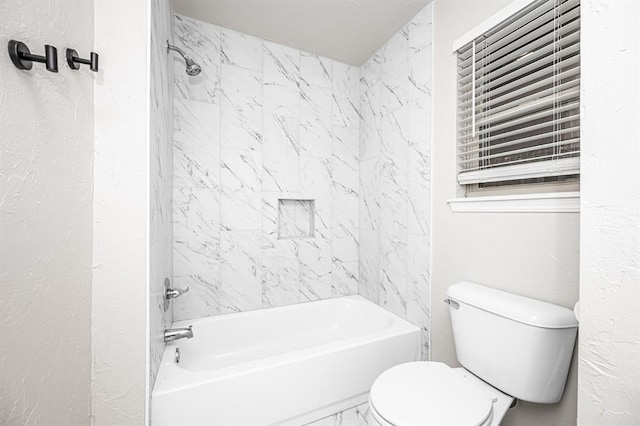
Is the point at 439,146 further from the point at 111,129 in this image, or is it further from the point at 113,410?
the point at 113,410

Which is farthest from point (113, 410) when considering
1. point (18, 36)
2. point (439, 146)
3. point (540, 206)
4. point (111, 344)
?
point (439, 146)

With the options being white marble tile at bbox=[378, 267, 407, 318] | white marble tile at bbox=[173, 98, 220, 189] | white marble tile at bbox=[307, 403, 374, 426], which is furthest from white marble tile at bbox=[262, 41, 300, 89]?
white marble tile at bbox=[307, 403, 374, 426]

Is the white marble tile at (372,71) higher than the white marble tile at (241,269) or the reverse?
higher

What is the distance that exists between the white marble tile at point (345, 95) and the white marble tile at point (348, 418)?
2012 millimetres

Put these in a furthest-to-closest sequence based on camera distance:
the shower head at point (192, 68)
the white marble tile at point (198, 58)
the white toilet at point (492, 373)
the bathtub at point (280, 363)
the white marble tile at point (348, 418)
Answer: the white marble tile at point (198, 58) < the shower head at point (192, 68) < the white marble tile at point (348, 418) < the bathtub at point (280, 363) < the white toilet at point (492, 373)

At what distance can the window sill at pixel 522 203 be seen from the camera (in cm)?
106

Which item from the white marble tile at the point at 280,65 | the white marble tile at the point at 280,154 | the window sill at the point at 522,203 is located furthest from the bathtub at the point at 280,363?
the white marble tile at the point at 280,65

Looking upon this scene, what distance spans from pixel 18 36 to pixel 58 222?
48 centimetres

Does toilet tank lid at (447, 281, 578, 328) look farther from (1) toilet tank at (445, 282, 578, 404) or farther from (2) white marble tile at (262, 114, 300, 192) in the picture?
(2) white marble tile at (262, 114, 300, 192)

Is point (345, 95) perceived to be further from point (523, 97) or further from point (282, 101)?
point (523, 97)

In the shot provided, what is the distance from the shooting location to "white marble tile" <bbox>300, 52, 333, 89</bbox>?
2.27 meters

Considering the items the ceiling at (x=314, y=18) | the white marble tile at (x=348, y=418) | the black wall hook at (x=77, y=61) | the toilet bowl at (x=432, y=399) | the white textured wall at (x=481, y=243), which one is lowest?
the white marble tile at (x=348, y=418)

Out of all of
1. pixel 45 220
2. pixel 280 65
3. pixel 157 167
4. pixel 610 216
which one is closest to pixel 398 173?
pixel 280 65

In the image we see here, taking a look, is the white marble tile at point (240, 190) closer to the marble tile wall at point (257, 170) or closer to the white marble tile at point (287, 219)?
the marble tile wall at point (257, 170)
